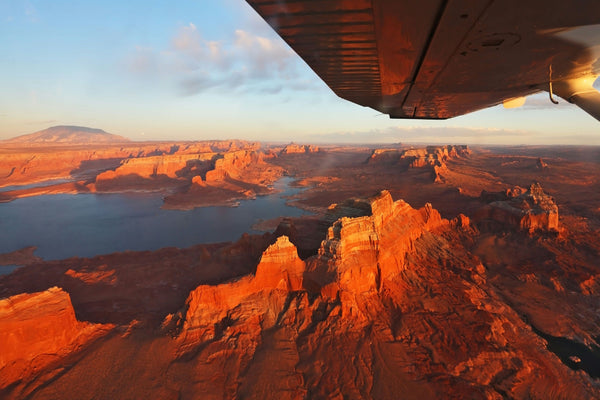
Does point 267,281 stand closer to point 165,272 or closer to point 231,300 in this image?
point 231,300

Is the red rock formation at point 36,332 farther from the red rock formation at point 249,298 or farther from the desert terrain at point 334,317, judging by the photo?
the red rock formation at point 249,298

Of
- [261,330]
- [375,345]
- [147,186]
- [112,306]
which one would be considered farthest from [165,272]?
[147,186]

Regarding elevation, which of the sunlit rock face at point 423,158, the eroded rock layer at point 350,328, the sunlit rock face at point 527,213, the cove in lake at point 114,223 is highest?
the sunlit rock face at point 423,158

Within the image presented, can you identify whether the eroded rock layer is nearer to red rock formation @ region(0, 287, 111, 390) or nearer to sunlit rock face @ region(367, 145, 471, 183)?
red rock formation @ region(0, 287, 111, 390)

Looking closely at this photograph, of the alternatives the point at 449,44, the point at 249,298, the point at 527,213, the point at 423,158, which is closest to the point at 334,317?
the point at 249,298

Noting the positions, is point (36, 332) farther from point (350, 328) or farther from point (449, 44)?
point (449, 44)

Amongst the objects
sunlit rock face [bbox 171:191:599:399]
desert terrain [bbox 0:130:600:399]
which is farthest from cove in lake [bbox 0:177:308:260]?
sunlit rock face [bbox 171:191:599:399]

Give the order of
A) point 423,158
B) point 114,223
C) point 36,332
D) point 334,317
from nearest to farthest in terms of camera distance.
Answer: point 36,332 → point 334,317 → point 114,223 → point 423,158

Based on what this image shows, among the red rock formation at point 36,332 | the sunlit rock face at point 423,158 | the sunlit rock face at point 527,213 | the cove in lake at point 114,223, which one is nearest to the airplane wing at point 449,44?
the red rock formation at point 36,332
